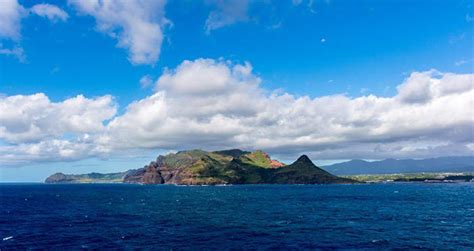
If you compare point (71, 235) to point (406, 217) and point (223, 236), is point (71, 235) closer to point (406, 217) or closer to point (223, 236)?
point (223, 236)

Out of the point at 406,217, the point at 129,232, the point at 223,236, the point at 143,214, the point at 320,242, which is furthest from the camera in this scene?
the point at 143,214

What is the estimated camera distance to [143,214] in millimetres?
160250

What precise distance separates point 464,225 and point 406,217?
23.6 meters

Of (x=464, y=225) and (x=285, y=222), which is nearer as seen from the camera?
(x=464, y=225)

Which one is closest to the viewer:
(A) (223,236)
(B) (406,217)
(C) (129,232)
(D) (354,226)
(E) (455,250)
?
(E) (455,250)

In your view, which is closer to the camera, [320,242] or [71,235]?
[320,242]

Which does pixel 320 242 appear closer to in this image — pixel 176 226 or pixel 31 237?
pixel 176 226

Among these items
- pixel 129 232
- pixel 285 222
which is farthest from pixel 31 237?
pixel 285 222

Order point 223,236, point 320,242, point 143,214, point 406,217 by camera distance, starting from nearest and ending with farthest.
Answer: point 320,242, point 223,236, point 406,217, point 143,214

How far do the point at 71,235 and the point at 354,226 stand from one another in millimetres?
94239

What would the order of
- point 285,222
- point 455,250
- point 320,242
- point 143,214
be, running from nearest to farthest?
point 455,250
point 320,242
point 285,222
point 143,214

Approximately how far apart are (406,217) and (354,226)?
38.2 metres

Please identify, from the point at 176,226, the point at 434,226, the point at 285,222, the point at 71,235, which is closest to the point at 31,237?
the point at 71,235

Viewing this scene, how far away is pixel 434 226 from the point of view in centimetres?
12188
